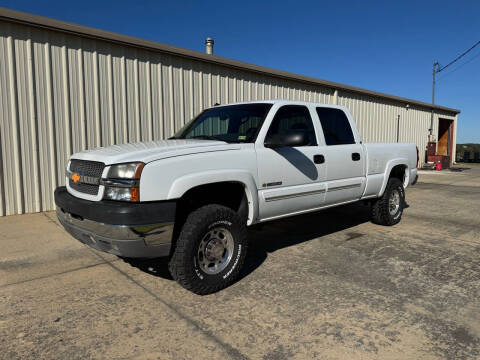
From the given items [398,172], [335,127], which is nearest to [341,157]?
[335,127]

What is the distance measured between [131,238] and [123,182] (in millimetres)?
465

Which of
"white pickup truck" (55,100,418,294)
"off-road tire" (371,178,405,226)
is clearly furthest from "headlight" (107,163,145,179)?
"off-road tire" (371,178,405,226)

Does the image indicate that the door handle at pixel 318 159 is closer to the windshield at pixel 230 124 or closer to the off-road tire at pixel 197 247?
the windshield at pixel 230 124

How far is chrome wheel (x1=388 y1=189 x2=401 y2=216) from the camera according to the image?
5.95m

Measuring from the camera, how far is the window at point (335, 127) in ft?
15.5

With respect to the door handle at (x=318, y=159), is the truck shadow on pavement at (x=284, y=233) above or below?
below

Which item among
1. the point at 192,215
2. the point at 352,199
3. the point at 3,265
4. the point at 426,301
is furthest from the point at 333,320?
the point at 3,265

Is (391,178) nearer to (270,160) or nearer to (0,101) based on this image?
(270,160)

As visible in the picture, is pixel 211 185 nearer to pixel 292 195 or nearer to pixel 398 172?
pixel 292 195

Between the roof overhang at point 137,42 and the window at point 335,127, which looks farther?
the roof overhang at point 137,42

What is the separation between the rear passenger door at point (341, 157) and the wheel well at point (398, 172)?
1.20m

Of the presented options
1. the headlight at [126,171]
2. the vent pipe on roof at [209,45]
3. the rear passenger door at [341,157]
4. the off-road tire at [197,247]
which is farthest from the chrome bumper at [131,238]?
the vent pipe on roof at [209,45]

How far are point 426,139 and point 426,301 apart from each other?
1941 centimetres

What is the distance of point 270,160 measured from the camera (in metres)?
3.84
